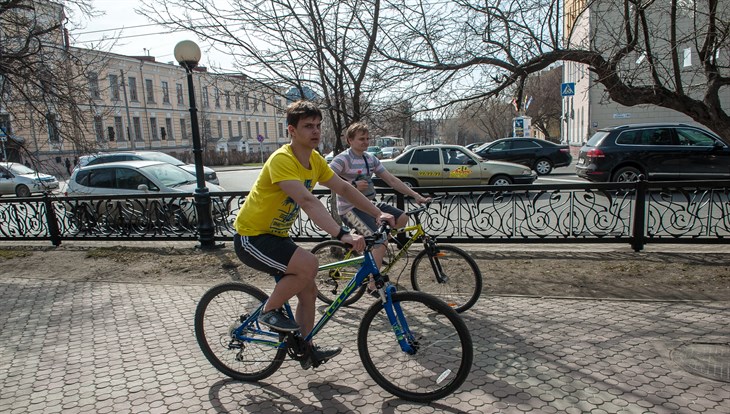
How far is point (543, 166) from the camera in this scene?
62.7 ft

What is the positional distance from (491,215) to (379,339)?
4.62 metres

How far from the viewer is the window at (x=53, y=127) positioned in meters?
9.23

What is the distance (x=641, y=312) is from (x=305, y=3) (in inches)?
220

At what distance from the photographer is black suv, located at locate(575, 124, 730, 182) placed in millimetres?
12195

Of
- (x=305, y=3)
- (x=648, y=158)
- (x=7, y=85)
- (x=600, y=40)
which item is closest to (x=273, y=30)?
(x=305, y=3)

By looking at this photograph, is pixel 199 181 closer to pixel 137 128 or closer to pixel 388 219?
pixel 388 219

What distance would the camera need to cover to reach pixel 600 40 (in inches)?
233

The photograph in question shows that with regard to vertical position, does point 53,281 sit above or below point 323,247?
below

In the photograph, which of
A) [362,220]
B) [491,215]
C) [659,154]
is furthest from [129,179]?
[659,154]

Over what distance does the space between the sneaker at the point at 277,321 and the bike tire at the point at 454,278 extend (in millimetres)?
1792

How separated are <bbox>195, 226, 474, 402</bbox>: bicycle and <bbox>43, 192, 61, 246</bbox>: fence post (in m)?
6.91

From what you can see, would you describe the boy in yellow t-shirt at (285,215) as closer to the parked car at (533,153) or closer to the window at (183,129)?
the parked car at (533,153)

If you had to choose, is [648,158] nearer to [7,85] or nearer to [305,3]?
[305,3]

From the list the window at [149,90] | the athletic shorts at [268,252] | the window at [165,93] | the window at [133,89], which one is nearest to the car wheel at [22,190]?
the athletic shorts at [268,252]
